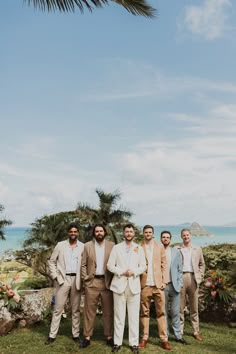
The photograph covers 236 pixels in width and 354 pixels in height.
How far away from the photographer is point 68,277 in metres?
8.48

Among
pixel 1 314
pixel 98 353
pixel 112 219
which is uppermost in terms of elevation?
pixel 112 219

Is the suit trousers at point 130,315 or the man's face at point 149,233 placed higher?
the man's face at point 149,233

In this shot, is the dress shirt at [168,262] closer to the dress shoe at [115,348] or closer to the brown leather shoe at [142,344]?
the brown leather shoe at [142,344]

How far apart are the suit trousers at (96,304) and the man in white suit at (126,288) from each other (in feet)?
0.87

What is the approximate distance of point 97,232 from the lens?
27.0 ft

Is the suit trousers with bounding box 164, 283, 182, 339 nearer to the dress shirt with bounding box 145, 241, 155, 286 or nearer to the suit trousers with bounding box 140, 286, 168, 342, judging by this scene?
the suit trousers with bounding box 140, 286, 168, 342

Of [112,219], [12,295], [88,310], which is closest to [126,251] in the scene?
[88,310]

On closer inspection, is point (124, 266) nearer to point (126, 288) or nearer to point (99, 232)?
point (126, 288)

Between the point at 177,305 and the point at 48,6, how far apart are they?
6048mm

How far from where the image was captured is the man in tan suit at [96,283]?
26.9 feet

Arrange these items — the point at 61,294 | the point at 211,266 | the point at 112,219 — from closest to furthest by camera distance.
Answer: the point at 61,294, the point at 211,266, the point at 112,219

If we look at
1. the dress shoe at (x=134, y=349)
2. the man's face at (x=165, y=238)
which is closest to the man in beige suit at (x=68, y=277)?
the dress shoe at (x=134, y=349)

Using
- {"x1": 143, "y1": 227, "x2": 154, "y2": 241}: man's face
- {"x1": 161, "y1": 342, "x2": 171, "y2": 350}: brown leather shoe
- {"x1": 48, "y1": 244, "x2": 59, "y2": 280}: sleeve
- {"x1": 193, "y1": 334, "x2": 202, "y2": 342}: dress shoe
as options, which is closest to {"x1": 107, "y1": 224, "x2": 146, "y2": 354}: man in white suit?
{"x1": 143, "y1": 227, "x2": 154, "y2": 241}: man's face

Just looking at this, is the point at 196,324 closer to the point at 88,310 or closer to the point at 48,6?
the point at 88,310
